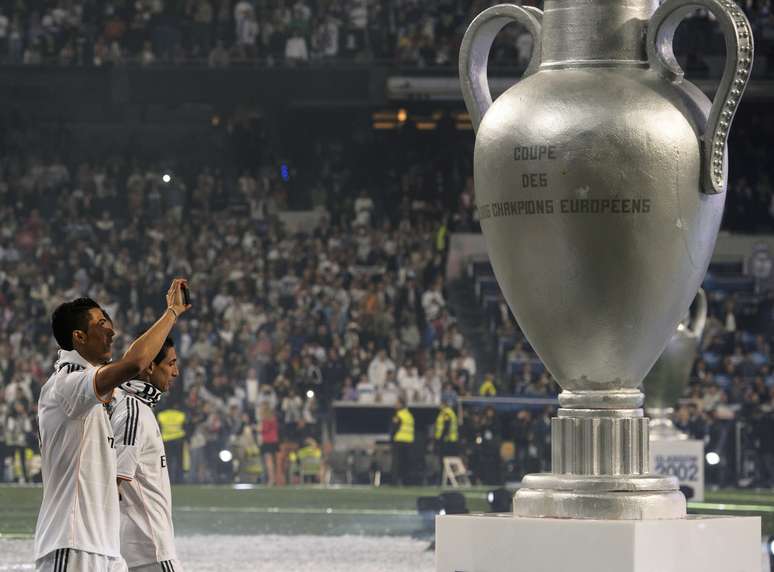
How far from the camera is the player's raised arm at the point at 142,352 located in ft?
13.7

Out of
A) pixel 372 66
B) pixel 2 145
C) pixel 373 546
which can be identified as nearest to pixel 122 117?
pixel 2 145

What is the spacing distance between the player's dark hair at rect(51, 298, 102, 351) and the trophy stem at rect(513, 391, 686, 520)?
53.1 inches

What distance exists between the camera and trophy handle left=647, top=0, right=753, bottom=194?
421cm

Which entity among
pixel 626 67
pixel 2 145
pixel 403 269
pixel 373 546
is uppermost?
pixel 2 145

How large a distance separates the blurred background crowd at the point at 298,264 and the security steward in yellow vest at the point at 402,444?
0.17m

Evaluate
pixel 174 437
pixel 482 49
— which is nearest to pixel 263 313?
pixel 174 437

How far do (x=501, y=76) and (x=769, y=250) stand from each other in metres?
4.91

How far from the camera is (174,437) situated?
18.4 metres

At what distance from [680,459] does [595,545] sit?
32.5ft

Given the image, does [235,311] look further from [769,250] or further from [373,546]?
[373,546]

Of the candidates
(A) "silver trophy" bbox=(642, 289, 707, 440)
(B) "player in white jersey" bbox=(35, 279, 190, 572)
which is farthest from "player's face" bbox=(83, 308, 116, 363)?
(A) "silver trophy" bbox=(642, 289, 707, 440)

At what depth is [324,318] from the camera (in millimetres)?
22547

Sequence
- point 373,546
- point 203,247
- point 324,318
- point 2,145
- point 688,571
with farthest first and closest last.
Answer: point 2,145, point 203,247, point 324,318, point 373,546, point 688,571

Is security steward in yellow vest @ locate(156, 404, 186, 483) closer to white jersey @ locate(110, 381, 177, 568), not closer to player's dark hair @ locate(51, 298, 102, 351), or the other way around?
white jersey @ locate(110, 381, 177, 568)
